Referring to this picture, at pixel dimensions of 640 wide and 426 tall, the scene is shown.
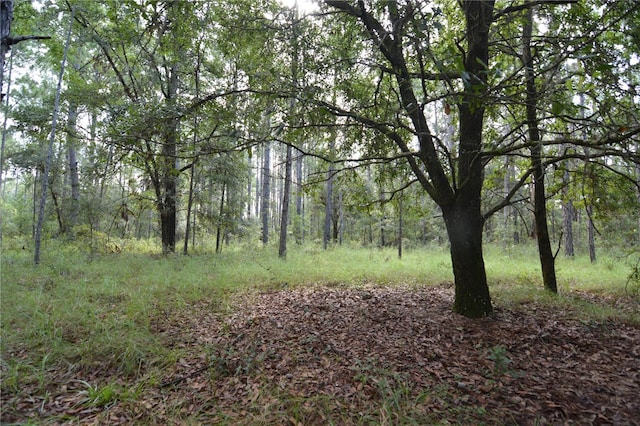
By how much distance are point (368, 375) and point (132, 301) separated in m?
4.27

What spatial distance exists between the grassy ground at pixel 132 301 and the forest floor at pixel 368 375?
45mm

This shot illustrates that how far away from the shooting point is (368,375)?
3.52 metres

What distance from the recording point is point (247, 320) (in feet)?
16.9

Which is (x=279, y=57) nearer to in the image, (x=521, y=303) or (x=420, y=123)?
(x=420, y=123)

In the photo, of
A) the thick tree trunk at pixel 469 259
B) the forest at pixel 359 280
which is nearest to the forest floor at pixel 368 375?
the forest at pixel 359 280

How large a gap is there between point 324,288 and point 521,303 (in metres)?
3.92

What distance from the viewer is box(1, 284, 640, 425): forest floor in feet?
9.56

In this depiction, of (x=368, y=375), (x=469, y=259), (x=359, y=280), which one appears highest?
(x=469, y=259)

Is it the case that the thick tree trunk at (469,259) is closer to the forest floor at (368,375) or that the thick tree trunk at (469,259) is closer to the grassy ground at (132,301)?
the forest floor at (368,375)

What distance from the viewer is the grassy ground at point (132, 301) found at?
3.31 m

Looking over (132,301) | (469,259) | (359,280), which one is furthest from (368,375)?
(359,280)

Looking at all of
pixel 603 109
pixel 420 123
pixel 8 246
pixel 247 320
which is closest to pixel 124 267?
pixel 247 320

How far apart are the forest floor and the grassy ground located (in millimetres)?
45

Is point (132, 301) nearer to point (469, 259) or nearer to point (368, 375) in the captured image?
point (368, 375)
